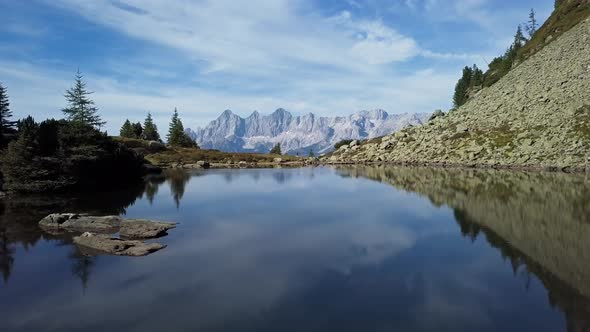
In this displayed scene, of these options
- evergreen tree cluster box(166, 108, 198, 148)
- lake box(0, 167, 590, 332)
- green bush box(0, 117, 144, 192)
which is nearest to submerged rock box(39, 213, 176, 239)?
lake box(0, 167, 590, 332)

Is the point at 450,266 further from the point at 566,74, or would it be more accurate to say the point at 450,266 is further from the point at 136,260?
the point at 566,74

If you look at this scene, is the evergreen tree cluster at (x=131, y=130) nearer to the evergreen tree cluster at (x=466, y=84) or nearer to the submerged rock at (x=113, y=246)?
the evergreen tree cluster at (x=466, y=84)

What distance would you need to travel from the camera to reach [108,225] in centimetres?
3394

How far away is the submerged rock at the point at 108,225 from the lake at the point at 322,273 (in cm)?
145

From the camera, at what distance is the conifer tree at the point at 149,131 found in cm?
18362

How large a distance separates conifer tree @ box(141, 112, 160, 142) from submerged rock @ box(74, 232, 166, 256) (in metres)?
161

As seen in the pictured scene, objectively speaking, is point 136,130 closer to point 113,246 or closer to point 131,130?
point 131,130

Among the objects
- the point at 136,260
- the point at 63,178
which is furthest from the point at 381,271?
the point at 63,178

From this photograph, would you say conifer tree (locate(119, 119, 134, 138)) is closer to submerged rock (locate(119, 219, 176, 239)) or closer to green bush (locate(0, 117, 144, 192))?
green bush (locate(0, 117, 144, 192))

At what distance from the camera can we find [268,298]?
18938 millimetres

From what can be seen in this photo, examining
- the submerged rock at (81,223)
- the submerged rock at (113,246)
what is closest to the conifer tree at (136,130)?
the submerged rock at (81,223)

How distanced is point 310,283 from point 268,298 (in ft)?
9.07

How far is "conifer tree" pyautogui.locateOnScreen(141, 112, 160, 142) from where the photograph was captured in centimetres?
18362

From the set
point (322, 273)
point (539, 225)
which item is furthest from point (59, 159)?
point (539, 225)
